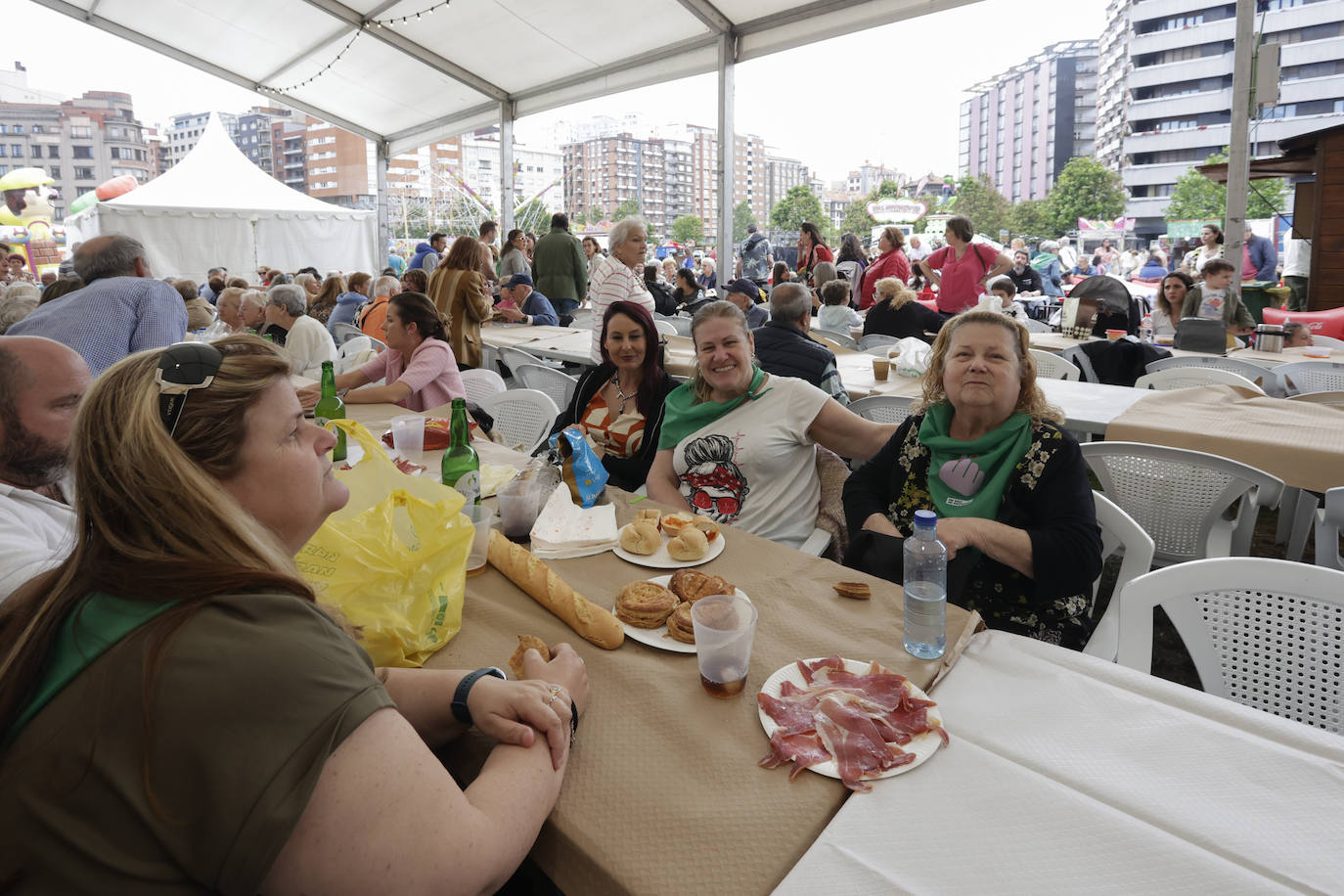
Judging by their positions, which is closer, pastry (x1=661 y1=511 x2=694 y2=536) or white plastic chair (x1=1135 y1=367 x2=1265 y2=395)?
pastry (x1=661 y1=511 x2=694 y2=536)

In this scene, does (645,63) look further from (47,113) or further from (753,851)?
(47,113)

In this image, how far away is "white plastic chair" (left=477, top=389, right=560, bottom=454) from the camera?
3678 millimetres

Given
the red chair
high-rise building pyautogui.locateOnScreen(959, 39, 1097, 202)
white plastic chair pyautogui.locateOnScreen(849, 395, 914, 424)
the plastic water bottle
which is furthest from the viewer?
high-rise building pyautogui.locateOnScreen(959, 39, 1097, 202)

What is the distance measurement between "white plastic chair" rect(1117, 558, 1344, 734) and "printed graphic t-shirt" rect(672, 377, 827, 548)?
1.06 m

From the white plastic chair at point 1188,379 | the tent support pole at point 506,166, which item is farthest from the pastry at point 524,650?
the tent support pole at point 506,166

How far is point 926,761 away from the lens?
1041mm

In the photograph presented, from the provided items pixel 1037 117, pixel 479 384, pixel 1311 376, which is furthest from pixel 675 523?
pixel 1037 117

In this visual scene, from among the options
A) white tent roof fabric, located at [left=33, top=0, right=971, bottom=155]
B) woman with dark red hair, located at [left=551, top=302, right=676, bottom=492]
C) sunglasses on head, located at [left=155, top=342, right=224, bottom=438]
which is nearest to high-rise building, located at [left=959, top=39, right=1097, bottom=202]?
white tent roof fabric, located at [left=33, top=0, right=971, bottom=155]

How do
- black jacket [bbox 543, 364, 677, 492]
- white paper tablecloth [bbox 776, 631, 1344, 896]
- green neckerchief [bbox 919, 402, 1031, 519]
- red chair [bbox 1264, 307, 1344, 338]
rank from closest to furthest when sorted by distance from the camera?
white paper tablecloth [bbox 776, 631, 1344, 896]
green neckerchief [bbox 919, 402, 1031, 519]
black jacket [bbox 543, 364, 677, 492]
red chair [bbox 1264, 307, 1344, 338]

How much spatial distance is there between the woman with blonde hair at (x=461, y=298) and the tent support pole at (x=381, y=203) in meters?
11.3

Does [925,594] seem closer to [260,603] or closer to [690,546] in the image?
[690,546]

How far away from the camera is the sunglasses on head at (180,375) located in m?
0.88

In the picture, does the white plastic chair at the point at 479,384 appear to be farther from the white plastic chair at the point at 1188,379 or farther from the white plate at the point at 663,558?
the white plastic chair at the point at 1188,379

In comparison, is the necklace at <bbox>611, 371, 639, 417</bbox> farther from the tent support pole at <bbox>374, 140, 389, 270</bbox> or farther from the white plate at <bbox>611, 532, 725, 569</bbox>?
the tent support pole at <bbox>374, 140, 389, 270</bbox>
